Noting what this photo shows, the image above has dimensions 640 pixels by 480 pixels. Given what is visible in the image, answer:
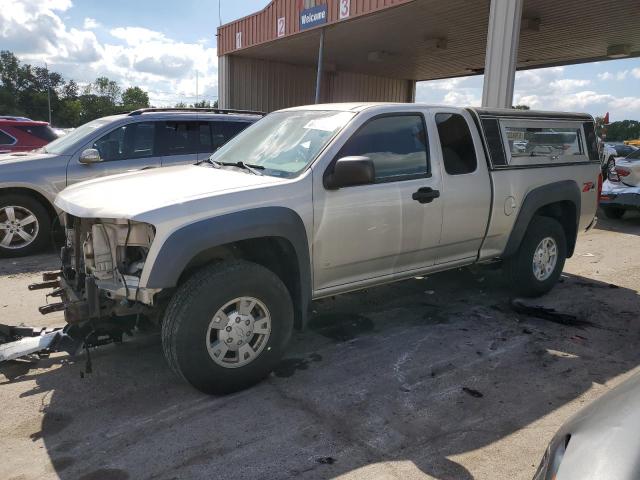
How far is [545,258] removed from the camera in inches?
227

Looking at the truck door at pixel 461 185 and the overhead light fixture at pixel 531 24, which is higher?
the overhead light fixture at pixel 531 24

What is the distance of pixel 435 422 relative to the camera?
3322 millimetres

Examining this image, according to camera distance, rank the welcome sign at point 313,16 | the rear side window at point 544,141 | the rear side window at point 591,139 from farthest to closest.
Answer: the welcome sign at point 313,16 → the rear side window at point 591,139 → the rear side window at point 544,141

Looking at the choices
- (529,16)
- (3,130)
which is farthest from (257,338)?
(529,16)

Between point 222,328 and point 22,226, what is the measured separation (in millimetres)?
5055

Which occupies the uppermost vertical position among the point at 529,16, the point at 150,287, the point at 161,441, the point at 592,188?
the point at 529,16

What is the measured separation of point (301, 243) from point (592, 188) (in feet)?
13.2

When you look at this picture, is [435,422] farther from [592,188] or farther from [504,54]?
[504,54]

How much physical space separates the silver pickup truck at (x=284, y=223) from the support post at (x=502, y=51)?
3895mm

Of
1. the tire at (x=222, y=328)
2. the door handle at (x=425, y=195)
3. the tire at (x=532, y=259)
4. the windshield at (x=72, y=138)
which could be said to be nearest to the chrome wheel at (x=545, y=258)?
the tire at (x=532, y=259)

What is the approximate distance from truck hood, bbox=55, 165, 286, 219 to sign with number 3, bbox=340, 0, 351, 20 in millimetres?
9033

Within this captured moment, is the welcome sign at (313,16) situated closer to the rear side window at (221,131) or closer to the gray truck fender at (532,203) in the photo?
the rear side window at (221,131)

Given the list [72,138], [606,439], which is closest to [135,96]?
[72,138]

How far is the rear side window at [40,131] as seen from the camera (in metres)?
9.30
